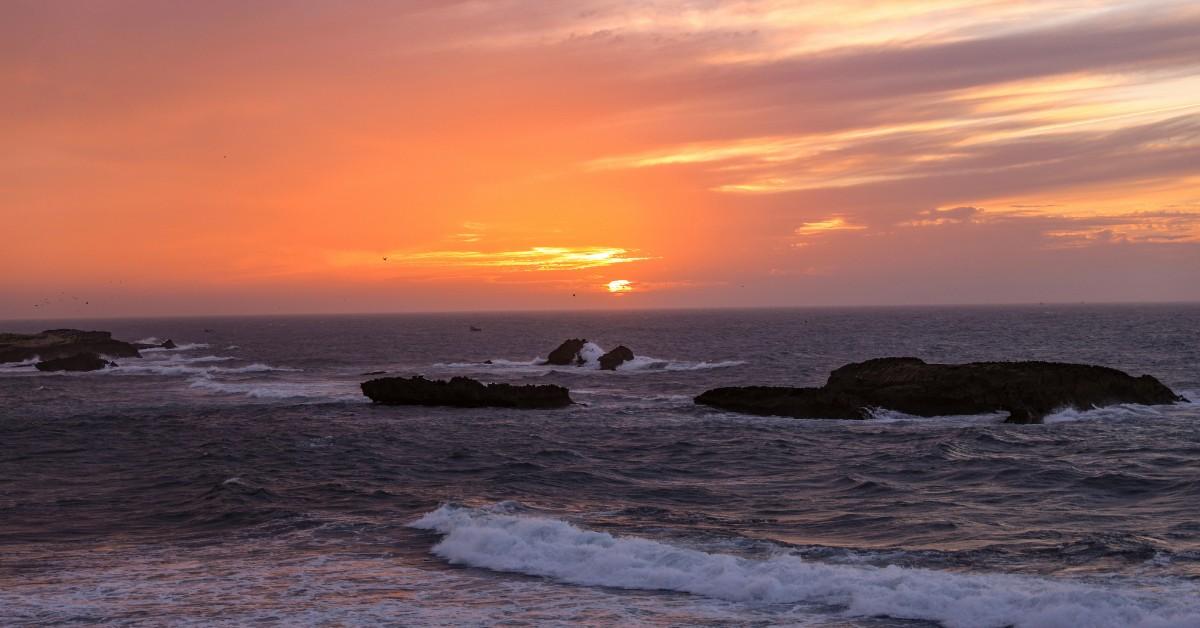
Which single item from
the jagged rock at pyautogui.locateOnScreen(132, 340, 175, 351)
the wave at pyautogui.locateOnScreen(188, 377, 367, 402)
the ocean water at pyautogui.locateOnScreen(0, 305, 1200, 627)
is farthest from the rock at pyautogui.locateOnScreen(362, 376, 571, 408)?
the jagged rock at pyautogui.locateOnScreen(132, 340, 175, 351)

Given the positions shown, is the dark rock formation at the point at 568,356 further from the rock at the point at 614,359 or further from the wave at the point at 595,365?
the rock at the point at 614,359

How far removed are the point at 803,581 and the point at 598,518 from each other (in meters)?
7.18

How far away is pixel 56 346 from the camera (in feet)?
334

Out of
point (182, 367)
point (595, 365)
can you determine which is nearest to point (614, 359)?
point (595, 365)

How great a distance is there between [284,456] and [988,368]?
3067 cm

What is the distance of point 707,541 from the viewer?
19766 mm

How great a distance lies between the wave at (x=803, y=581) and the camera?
46.9ft

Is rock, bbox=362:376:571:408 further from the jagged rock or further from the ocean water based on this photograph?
the jagged rock

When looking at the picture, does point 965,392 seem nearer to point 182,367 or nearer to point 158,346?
point 182,367

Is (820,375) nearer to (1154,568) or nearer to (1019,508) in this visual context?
(1019,508)

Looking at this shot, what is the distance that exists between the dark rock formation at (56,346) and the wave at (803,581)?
91.0m

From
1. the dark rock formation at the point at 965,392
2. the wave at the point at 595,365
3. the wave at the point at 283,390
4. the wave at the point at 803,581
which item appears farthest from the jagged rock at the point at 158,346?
the wave at the point at 803,581

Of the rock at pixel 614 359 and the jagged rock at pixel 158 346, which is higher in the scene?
the jagged rock at pixel 158 346

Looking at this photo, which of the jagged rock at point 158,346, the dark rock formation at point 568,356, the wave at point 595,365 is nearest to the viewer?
the wave at point 595,365
